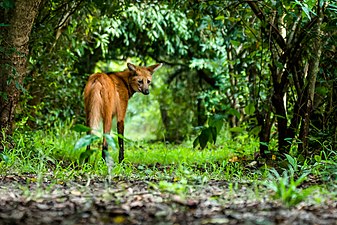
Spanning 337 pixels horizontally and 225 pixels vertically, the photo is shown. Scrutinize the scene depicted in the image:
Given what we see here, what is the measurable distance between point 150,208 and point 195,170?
244cm

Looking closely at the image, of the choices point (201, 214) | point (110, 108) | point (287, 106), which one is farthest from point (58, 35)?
point (201, 214)

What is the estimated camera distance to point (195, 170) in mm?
4676

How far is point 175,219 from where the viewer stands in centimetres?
206

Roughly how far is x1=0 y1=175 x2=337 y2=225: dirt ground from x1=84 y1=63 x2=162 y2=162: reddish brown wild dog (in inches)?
71.2

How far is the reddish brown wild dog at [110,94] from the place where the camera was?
5207 millimetres

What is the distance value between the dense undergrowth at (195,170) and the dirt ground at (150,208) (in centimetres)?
9

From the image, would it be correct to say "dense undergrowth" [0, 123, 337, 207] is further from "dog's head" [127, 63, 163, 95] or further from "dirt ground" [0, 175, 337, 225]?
"dog's head" [127, 63, 163, 95]

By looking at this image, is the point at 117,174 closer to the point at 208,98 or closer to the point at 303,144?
the point at 303,144

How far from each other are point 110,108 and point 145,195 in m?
2.91

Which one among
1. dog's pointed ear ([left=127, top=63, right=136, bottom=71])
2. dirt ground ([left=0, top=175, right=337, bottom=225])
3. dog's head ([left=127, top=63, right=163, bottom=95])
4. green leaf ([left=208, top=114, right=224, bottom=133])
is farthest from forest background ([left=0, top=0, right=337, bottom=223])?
dog's head ([left=127, top=63, right=163, bottom=95])

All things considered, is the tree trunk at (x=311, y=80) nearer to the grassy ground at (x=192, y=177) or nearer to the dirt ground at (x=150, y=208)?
the grassy ground at (x=192, y=177)

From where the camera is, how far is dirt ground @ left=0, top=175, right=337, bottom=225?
204cm

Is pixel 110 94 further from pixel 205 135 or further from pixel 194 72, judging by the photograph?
pixel 194 72

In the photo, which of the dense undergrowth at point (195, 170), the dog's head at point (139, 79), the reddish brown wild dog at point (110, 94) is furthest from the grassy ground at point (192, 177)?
the dog's head at point (139, 79)
